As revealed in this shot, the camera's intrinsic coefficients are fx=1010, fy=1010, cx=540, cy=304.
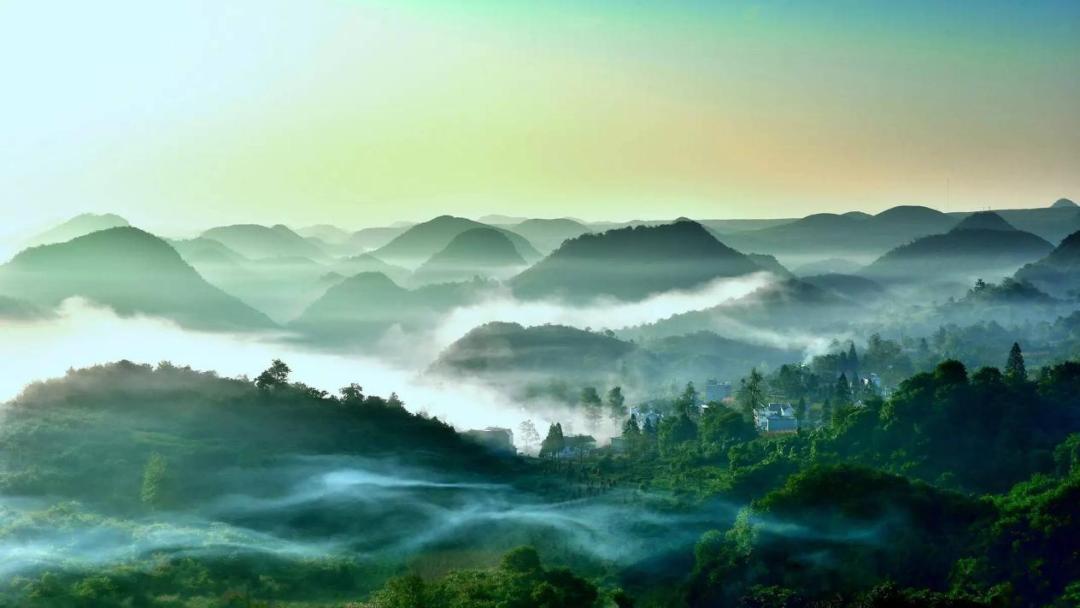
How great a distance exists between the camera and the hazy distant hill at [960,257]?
13029 cm

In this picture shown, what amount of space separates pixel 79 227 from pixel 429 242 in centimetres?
7176

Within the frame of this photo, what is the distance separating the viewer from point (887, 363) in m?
59.9

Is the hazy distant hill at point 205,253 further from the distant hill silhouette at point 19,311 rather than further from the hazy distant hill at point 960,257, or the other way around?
the hazy distant hill at point 960,257

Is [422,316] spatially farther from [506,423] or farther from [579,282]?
[506,423]

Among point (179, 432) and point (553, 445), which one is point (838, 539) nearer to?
point (553, 445)

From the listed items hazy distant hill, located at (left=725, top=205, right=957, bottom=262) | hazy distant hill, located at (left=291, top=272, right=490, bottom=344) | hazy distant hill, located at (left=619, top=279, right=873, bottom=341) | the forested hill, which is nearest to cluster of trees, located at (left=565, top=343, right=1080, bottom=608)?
the forested hill

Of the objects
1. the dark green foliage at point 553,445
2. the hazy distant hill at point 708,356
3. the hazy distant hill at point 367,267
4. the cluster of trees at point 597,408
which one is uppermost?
the hazy distant hill at point 367,267

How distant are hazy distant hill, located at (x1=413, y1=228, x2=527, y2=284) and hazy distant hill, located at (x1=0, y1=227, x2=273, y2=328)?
64.1 meters

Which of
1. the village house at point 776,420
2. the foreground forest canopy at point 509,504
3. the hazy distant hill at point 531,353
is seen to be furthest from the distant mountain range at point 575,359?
the foreground forest canopy at point 509,504

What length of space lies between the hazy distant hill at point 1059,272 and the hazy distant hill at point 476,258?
6735 cm

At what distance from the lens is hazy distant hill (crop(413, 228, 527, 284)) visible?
477ft

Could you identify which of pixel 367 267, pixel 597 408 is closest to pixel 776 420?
pixel 597 408

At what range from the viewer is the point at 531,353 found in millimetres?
67188

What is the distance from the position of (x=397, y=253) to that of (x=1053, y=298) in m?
110
